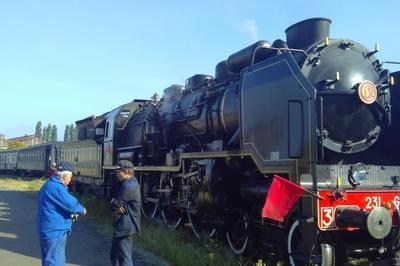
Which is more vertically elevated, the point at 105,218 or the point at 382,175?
the point at 382,175

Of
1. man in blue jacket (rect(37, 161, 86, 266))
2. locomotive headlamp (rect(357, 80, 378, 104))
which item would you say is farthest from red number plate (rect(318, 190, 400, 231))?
man in blue jacket (rect(37, 161, 86, 266))

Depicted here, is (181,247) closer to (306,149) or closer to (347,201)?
(306,149)

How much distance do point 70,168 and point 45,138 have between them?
419 ft

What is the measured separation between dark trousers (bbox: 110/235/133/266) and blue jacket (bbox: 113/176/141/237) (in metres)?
0.09

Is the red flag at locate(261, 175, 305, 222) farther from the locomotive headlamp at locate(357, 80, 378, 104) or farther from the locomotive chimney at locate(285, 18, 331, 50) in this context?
the locomotive chimney at locate(285, 18, 331, 50)

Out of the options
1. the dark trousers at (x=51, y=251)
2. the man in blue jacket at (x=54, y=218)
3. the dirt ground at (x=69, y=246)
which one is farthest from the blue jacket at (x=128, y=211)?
the dirt ground at (x=69, y=246)

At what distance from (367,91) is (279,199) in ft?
6.18

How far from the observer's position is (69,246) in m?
Answer: 8.48

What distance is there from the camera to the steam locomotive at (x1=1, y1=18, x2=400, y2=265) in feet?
18.2

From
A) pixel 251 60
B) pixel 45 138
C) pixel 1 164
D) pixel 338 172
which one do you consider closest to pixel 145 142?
pixel 251 60

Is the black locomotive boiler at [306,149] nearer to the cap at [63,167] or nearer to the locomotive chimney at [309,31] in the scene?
the locomotive chimney at [309,31]

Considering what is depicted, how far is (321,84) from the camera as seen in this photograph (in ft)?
19.8

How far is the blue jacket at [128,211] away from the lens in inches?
230

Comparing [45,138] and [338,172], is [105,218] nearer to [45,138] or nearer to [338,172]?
[338,172]
